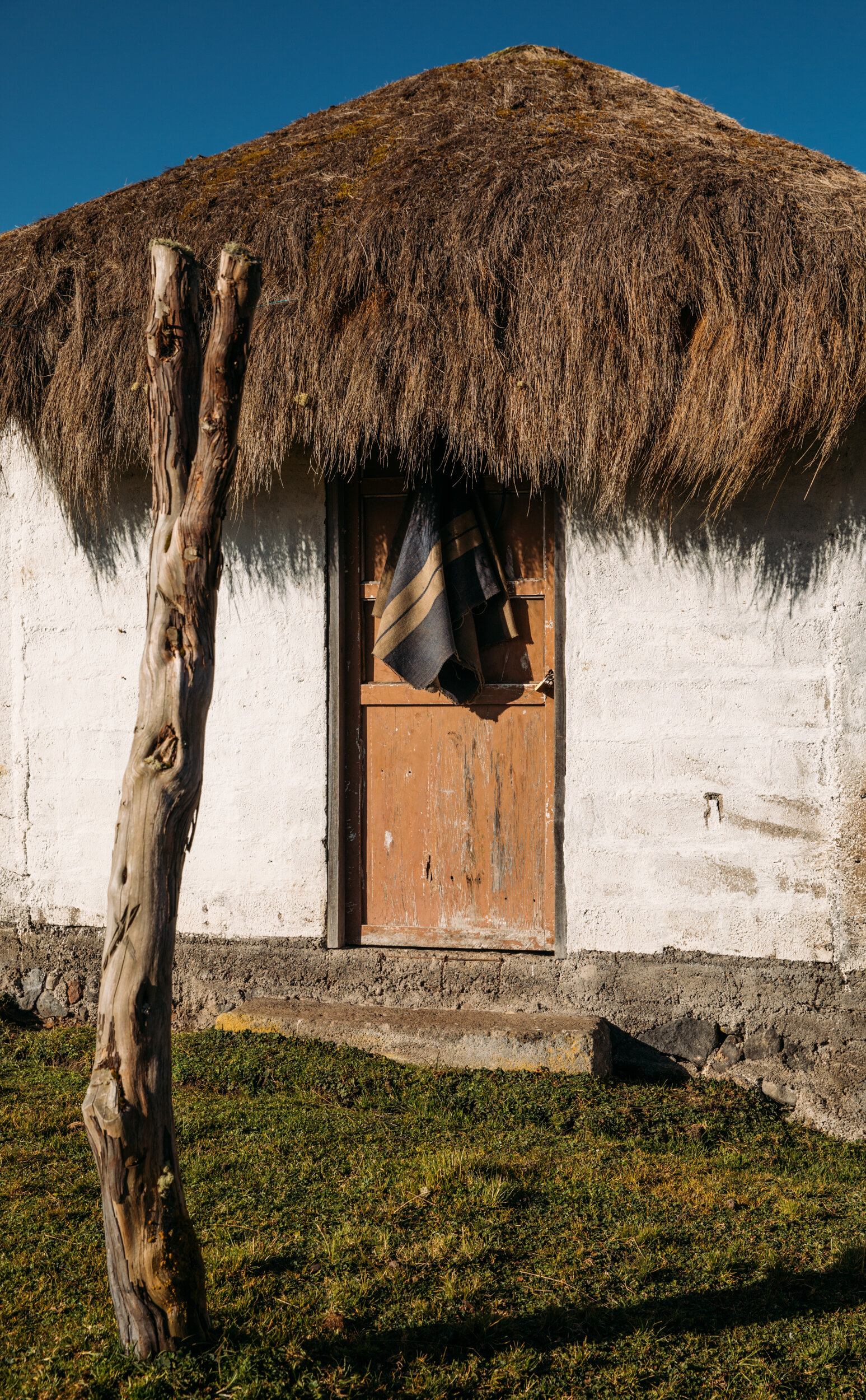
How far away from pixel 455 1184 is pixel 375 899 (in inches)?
63.2

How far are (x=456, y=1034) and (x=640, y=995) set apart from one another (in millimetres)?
792

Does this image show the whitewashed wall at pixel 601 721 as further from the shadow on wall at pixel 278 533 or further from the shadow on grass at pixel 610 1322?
the shadow on grass at pixel 610 1322

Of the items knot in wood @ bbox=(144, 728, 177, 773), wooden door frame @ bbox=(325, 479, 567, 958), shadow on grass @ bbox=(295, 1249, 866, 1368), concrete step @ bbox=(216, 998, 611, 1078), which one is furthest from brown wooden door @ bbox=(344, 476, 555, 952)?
knot in wood @ bbox=(144, 728, 177, 773)

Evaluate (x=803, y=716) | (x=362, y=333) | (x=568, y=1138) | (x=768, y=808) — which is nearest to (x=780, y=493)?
(x=803, y=716)

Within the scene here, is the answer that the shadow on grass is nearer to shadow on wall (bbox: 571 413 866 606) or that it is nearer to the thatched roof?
shadow on wall (bbox: 571 413 866 606)

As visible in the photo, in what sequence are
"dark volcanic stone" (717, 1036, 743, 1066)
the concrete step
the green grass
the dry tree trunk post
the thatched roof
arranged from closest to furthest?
the dry tree trunk post → the green grass → the thatched roof → the concrete step → "dark volcanic stone" (717, 1036, 743, 1066)

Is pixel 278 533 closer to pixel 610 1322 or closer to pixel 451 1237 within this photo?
pixel 451 1237

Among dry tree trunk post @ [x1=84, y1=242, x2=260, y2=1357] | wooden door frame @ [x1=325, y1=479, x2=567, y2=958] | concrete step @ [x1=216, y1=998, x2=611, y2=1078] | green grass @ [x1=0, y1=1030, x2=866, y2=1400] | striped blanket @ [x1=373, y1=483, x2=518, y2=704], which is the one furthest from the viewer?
wooden door frame @ [x1=325, y1=479, x2=567, y2=958]

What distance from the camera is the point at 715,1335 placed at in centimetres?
237

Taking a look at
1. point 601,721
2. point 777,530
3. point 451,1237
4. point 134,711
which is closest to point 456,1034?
point 451,1237

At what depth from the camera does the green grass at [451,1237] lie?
2199mm

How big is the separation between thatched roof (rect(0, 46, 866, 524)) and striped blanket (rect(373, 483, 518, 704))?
0.27 metres

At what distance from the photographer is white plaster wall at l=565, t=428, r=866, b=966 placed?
3.94 meters

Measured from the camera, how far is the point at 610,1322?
7.86 feet
